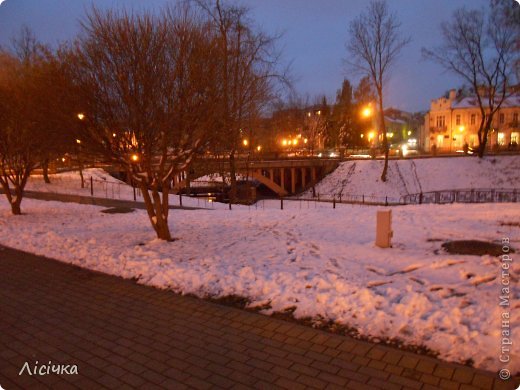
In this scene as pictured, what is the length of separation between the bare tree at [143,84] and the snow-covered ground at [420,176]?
26195mm

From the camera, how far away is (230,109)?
1148 cm

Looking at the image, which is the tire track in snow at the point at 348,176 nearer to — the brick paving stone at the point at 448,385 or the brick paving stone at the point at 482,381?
the brick paving stone at the point at 482,381

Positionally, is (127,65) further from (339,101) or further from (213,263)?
(339,101)

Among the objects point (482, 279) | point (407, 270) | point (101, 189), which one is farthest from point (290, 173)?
point (482, 279)

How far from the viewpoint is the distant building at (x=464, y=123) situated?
58312 mm

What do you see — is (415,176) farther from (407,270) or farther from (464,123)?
(407,270)

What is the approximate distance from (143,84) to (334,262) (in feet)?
18.7

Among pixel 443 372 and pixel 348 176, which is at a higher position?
pixel 348 176

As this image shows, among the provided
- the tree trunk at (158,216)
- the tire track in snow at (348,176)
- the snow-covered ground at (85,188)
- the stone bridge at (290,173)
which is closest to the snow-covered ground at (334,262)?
the tree trunk at (158,216)

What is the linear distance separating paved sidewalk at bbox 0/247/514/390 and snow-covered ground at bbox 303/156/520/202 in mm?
28881

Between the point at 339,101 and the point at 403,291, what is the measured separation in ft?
223

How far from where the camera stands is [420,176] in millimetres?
37562

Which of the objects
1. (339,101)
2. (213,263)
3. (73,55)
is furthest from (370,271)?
(339,101)

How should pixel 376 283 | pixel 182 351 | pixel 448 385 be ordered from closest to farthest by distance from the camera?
1. pixel 448 385
2. pixel 182 351
3. pixel 376 283
